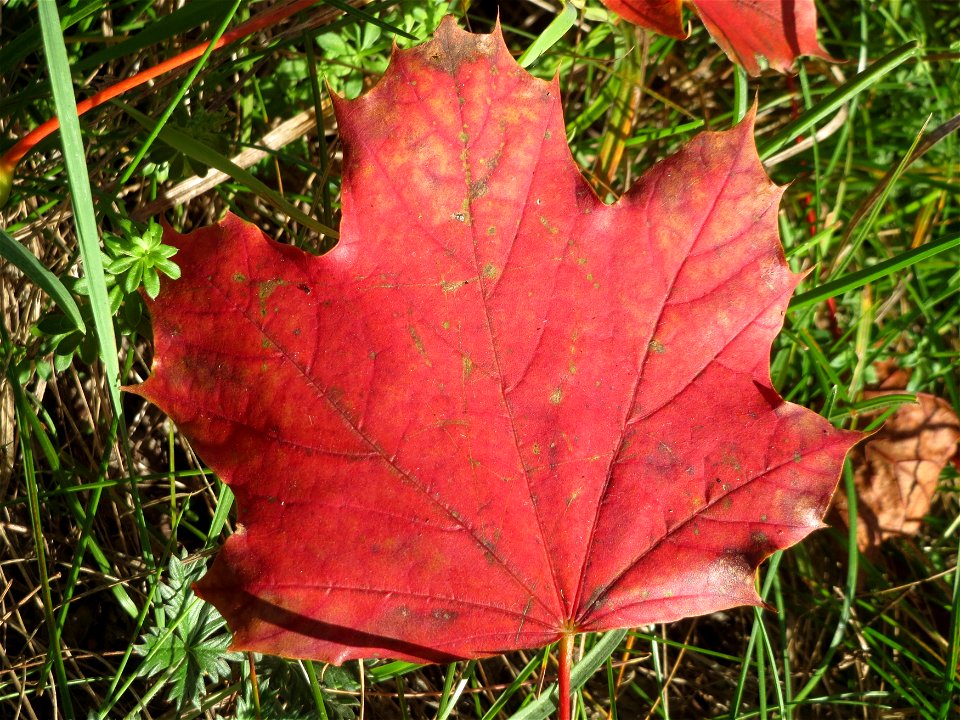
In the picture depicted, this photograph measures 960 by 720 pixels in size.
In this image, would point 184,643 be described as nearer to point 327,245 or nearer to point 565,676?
point 565,676

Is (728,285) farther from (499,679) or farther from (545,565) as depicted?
(499,679)

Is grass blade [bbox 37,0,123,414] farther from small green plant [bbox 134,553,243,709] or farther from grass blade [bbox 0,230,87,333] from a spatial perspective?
small green plant [bbox 134,553,243,709]

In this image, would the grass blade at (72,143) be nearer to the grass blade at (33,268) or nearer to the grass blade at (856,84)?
the grass blade at (33,268)

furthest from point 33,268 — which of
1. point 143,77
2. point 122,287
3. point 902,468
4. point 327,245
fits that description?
point 902,468

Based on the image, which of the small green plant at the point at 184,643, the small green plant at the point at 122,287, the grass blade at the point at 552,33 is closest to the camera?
the small green plant at the point at 122,287

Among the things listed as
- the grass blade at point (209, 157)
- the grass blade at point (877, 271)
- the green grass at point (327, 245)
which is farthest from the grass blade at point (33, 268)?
the grass blade at point (877, 271)

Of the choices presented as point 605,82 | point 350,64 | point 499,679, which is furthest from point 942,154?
point 499,679
